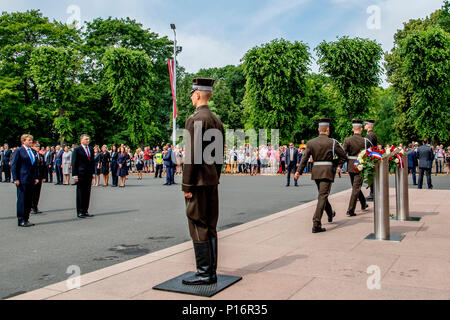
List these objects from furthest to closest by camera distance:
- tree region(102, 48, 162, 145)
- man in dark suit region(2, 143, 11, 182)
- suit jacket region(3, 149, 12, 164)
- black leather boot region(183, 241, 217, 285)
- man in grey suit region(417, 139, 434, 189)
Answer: tree region(102, 48, 162, 145) < suit jacket region(3, 149, 12, 164) < man in dark suit region(2, 143, 11, 182) < man in grey suit region(417, 139, 434, 189) < black leather boot region(183, 241, 217, 285)

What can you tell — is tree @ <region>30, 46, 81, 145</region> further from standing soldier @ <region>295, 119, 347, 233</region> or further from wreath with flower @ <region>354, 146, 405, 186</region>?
wreath with flower @ <region>354, 146, 405, 186</region>

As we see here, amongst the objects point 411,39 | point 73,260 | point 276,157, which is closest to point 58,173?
point 276,157

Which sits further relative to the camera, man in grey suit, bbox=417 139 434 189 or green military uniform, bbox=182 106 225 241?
man in grey suit, bbox=417 139 434 189

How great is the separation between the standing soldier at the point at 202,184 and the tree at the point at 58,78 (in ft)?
124

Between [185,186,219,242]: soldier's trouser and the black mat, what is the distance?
0.50 m

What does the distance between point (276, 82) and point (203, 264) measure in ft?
116

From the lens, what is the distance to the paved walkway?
4438mm

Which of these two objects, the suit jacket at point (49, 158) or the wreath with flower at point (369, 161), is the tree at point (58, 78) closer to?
the suit jacket at point (49, 158)

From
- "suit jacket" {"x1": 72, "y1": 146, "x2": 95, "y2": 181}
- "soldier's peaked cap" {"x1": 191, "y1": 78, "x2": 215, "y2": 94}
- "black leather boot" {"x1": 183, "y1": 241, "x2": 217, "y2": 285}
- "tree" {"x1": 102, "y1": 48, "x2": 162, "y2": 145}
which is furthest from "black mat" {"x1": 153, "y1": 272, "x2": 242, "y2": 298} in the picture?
"tree" {"x1": 102, "y1": 48, "x2": 162, "y2": 145}

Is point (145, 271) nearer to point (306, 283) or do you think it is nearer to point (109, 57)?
point (306, 283)

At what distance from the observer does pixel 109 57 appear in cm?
4000

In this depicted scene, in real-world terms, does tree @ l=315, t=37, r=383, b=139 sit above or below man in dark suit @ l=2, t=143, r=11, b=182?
above

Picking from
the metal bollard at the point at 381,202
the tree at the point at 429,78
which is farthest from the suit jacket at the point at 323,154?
the tree at the point at 429,78

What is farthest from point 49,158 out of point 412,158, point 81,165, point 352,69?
point 352,69
